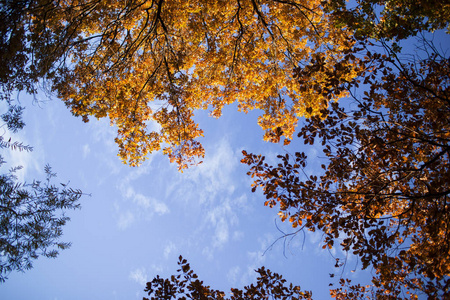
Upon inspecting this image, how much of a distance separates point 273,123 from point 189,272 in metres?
5.99

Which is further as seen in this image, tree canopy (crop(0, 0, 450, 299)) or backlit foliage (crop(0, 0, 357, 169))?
backlit foliage (crop(0, 0, 357, 169))

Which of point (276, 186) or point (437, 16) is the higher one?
point (437, 16)

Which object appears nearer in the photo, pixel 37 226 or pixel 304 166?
pixel 304 166

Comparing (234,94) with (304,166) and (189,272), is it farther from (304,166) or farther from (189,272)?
(189,272)

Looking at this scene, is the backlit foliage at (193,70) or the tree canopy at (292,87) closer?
the tree canopy at (292,87)

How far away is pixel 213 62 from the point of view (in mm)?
8773

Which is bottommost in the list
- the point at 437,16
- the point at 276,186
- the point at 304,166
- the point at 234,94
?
the point at 276,186

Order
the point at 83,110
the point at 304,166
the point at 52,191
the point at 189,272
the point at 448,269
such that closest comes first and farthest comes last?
the point at 448,269 < the point at 304,166 < the point at 189,272 < the point at 52,191 < the point at 83,110

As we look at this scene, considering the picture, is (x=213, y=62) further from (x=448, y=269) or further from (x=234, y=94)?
(x=448, y=269)

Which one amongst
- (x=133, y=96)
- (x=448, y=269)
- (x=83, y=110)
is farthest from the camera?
(x=133, y=96)

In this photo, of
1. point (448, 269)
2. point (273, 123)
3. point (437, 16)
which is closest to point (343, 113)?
point (437, 16)

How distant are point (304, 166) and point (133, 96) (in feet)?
21.8

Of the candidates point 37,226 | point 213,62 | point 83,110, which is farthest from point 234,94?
point 37,226

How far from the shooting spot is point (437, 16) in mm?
4629
